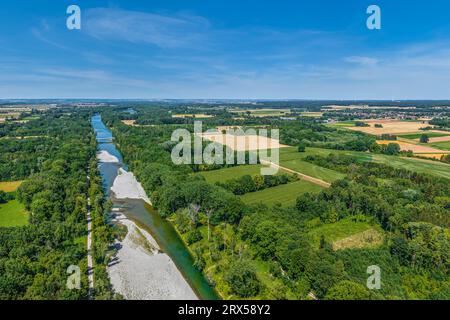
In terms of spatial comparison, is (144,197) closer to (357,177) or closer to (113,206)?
(113,206)

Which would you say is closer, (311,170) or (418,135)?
(311,170)

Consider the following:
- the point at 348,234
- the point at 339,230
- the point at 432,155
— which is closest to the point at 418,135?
the point at 432,155

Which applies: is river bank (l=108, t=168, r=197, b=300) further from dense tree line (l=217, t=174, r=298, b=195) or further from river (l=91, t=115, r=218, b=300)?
dense tree line (l=217, t=174, r=298, b=195)

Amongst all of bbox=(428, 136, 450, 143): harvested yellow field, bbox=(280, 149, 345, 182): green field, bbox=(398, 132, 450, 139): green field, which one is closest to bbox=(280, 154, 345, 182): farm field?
bbox=(280, 149, 345, 182): green field

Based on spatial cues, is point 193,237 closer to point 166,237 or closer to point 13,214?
point 166,237
